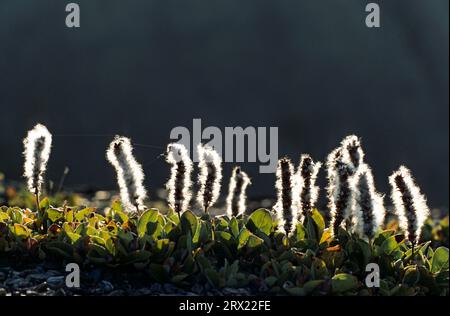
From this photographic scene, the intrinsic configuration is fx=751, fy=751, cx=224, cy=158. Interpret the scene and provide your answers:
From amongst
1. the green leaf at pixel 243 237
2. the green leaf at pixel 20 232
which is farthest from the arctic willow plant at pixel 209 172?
the green leaf at pixel 20 232

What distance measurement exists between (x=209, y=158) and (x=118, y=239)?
0.98m

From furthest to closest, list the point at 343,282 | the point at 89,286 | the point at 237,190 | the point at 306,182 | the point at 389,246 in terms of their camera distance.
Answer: the point at 237,190, the point at 306,182, the point at 389,246, the point at 89,286, the point at 343,282

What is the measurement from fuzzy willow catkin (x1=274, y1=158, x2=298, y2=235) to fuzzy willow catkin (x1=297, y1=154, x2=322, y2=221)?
0.20m

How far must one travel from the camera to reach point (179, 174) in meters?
6.16

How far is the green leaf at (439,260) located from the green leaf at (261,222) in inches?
56.5

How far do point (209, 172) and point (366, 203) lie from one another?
131cm

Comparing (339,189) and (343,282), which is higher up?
(339,189)

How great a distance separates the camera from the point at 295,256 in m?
6.16

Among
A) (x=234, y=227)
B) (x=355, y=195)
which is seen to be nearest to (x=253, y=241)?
(x=234, y=227)

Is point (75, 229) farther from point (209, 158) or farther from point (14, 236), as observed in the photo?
point (209, 158)

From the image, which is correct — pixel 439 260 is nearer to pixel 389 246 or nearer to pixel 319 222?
pixel 389 246

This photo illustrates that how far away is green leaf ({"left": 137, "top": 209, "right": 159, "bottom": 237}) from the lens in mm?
6270

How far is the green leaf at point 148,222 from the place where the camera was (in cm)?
627
